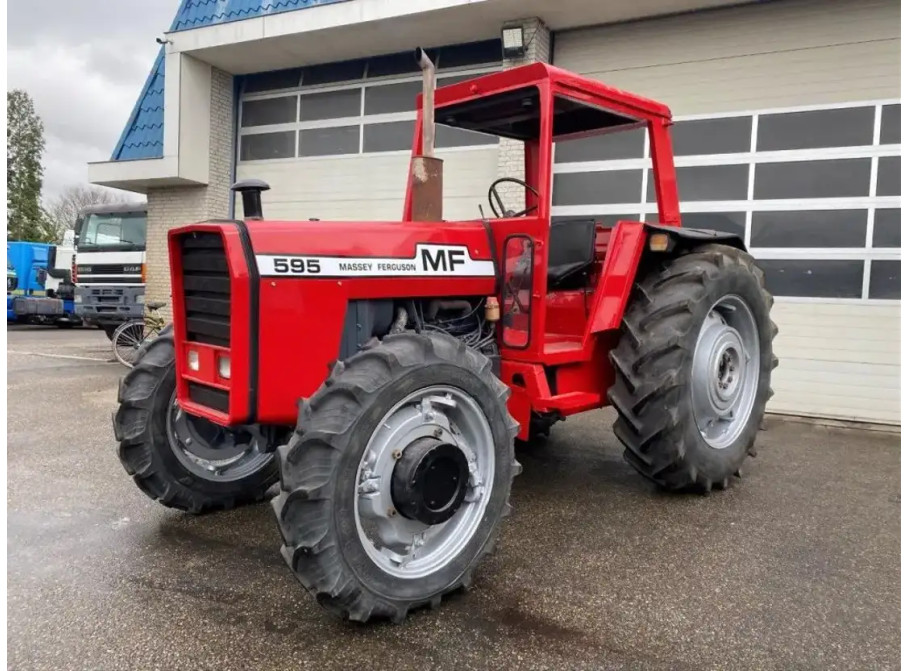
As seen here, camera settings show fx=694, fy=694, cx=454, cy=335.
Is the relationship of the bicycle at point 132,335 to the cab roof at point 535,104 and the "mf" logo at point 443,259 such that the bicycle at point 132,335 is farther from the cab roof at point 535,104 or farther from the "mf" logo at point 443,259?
the "mf" logo at point 443,259

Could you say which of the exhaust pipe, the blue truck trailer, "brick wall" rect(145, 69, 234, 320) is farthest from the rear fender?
the blue truck trailer

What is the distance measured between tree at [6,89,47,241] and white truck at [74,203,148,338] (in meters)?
24.2

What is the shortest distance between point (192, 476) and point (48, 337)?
13914 millimetres

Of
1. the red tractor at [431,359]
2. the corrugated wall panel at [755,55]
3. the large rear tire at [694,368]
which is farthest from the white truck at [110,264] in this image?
the large rear tire at [694,368]

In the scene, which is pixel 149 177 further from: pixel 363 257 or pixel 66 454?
pixel 363 257

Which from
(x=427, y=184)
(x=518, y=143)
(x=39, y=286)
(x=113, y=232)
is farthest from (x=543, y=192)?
(x=39, y=286)

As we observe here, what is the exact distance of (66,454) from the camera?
4969 millimetres

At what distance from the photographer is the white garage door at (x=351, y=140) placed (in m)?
8.72

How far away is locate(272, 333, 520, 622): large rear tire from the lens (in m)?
2.43

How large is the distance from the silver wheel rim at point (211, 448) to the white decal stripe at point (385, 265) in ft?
3.35

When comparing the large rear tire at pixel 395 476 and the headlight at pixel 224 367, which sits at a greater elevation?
the headlight at pixel 224 367

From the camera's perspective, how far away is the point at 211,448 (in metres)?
3.70

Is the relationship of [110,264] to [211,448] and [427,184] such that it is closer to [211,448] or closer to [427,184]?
[211,448]

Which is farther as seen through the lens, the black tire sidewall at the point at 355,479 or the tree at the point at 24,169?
the tree at the point at 24,169
